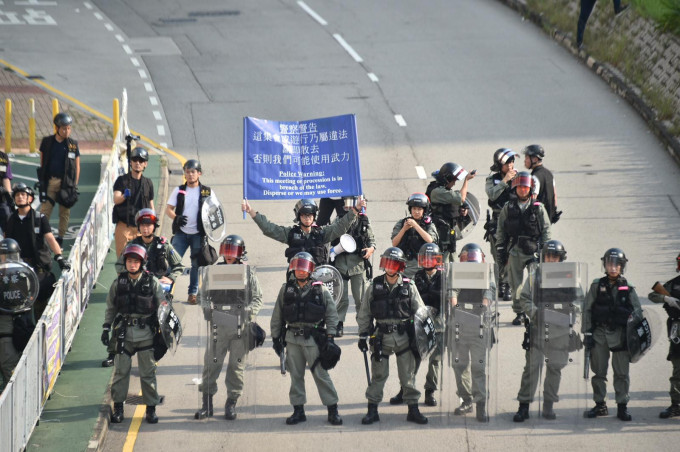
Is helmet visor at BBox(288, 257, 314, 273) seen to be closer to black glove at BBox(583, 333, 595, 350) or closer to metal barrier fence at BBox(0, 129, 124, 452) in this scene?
metal barrier fence at BBox(0, 129, 124, 452)

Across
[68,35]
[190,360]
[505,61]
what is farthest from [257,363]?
[68,35]

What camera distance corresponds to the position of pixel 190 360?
52.4 ft

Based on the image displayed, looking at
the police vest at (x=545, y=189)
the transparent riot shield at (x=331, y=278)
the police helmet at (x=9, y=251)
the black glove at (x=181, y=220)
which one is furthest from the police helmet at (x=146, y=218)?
the police vest at (x=545, y=189)

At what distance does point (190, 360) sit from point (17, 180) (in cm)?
877

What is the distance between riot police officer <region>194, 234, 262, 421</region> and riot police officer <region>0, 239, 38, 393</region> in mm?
2266

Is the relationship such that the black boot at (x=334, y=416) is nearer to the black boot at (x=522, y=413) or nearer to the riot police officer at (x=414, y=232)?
the black boot at (x=522, y=413)

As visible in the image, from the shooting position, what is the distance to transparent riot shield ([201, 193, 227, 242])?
17.2 meters

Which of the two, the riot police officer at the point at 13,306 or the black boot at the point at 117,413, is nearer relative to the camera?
the black boot at the point at 117,413

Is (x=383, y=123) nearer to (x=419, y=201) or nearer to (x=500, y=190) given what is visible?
(x=500, y=190)

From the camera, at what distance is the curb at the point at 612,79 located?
2448 centimetres

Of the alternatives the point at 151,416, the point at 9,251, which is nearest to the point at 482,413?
the point at 151,416

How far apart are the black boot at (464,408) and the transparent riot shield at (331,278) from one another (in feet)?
7.63

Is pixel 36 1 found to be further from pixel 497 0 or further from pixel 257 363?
pixel 257 363

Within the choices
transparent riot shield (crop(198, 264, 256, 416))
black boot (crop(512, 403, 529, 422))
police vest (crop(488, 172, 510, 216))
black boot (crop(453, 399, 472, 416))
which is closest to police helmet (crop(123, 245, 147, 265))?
transparent riot shield (crop(198, 264, 256, 416))
